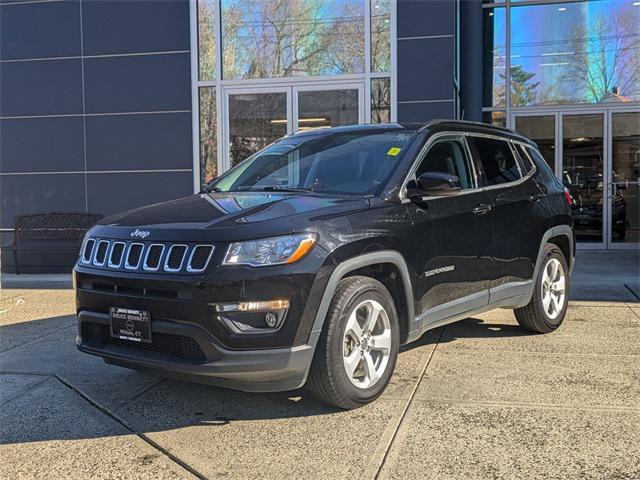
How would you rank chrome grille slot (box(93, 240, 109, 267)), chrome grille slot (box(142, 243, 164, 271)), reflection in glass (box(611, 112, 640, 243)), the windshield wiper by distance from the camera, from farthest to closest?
reflection in glass (box(611, 112, 640, 243))
the windshield wiper
chrome grille slot (box(93, 240, 109, 267))
chrome grille slot (box(142, 243, 164, 271))

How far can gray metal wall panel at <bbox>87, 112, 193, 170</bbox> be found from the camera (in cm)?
1155

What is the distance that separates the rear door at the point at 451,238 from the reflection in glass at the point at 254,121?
659cm

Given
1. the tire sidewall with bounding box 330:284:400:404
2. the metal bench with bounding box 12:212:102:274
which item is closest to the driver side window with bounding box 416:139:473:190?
the tire sidewall with bounding box 330:284:400:404

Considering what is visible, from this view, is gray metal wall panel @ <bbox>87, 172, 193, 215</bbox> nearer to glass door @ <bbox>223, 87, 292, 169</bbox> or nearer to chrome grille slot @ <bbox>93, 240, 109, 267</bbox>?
glass door @ <bbox>223, 87, 292, 169</bbox>

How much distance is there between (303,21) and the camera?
447 inches

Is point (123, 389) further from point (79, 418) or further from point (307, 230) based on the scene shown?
point (307, 230)

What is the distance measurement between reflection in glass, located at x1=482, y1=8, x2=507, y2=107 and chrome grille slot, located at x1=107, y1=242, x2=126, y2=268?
10218mm

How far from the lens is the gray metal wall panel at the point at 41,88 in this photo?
11852 mm

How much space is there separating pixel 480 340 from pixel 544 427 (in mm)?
2139

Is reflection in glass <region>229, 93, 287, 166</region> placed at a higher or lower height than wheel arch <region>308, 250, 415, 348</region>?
higher

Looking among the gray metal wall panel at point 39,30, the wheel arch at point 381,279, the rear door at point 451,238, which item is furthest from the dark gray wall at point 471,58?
the wheel arch at point 381,279

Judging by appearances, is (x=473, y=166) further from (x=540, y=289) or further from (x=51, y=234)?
(x=51, y=234)

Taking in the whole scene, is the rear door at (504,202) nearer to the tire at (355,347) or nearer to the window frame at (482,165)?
the window frame at (482,165)

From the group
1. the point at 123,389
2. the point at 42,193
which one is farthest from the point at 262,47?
the point at 123,389
